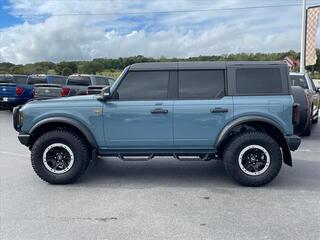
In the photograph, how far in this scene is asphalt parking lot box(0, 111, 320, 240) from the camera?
13.6ft

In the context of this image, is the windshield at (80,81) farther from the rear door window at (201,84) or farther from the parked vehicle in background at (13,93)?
the rear door window at (201,84)

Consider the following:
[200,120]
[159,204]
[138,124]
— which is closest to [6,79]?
[138,124]

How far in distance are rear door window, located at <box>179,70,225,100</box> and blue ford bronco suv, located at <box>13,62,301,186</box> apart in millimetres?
15

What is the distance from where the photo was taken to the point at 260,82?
5879 millimetres

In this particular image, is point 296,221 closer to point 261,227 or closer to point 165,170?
point 261,227

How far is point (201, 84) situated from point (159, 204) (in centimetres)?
197

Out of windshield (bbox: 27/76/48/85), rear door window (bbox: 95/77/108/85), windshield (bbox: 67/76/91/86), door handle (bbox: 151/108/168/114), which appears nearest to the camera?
door handle (bbox: 151/108/168/114)

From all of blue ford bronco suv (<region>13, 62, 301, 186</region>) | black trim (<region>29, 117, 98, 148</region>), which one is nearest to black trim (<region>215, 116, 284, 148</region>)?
blue ford bronco suv (<region>13, 62, 301, 186</region>)

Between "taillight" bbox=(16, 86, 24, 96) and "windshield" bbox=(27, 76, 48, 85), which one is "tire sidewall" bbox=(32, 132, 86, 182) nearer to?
"taillight" bbox=(16, 86, 24, 96)

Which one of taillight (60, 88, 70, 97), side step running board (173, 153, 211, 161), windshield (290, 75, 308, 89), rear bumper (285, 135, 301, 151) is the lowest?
side step running board (173, 153, 211, 161)

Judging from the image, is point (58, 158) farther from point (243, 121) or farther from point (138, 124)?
point (243, 121)

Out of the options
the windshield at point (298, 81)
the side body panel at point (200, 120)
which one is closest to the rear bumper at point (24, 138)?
the side body panel at point (200, 120)

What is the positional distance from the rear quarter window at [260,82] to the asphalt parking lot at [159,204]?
1.42m

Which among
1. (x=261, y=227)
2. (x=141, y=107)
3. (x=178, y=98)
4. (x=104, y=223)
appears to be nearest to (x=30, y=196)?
(x=104, y=223)
